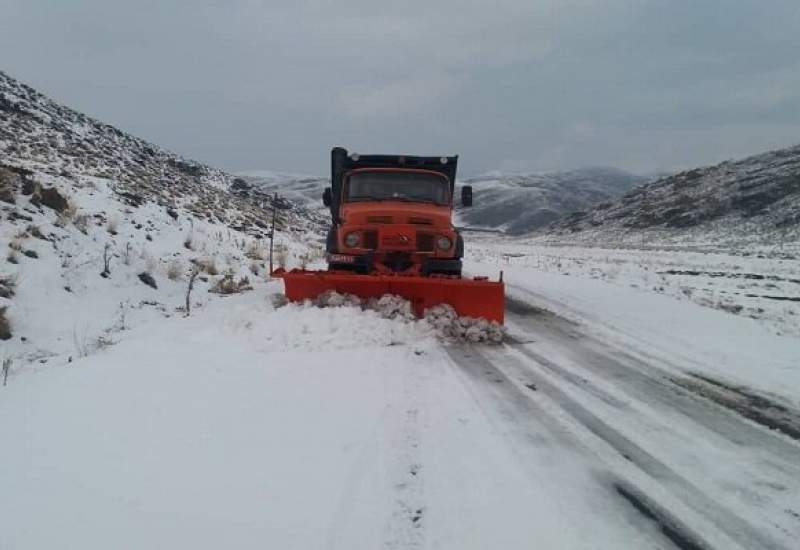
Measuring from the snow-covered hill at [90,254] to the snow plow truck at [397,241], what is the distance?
2618 millimetres

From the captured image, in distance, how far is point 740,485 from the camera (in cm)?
307

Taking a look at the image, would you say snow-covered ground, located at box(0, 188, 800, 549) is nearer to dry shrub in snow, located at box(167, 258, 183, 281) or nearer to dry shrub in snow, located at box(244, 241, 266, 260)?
dry shrub in snow, located at box(167, 258, 183, 281)

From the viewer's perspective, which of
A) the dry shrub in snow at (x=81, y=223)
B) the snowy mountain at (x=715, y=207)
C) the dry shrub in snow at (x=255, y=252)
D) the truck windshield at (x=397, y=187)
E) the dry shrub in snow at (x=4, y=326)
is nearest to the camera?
the dry shrub in snow at (x=4, y=326)

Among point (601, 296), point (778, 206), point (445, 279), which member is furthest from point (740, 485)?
point (778, 206)

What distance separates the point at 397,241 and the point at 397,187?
1.76 m

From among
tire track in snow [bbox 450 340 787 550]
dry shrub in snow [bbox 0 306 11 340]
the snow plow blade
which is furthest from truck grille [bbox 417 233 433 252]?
dry shrub in snow [bbox 0 306 11 340]

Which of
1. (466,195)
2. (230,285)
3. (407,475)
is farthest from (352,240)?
(407,475)

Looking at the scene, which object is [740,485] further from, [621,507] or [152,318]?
[152,318]

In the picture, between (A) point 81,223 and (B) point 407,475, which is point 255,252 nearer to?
(A) point 81,223

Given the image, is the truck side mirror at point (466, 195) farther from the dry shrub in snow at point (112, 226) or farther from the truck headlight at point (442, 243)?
the dry shrub in snow at point (112, 226)

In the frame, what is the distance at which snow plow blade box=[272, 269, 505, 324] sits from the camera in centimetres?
693

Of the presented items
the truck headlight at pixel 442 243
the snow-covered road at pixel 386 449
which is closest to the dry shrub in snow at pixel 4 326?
the snow-covered road at pixel 386 449

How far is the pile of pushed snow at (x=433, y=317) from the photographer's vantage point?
6566mm

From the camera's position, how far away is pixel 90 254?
9.59 meters
